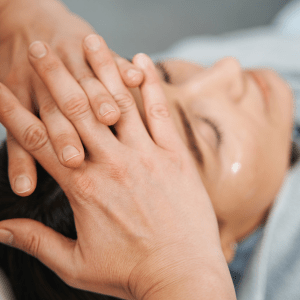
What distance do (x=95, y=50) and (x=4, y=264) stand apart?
45 centimetres

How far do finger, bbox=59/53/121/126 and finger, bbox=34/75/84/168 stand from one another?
0.05 meters

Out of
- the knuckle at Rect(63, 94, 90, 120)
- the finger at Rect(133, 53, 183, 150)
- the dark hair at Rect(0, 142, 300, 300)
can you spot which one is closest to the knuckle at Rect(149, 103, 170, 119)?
the finger at Rect(133, 53, 183, 150)

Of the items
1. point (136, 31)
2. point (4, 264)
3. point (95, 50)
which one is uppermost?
point (95, 50)

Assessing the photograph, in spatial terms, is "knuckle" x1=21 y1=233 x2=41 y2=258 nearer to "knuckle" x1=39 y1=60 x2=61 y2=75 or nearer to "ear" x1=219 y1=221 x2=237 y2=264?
"knuckle" x1=39 y1=60 x2=61 y2=75

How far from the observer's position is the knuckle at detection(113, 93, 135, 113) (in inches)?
17.6

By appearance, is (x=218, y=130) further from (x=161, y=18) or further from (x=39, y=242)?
(x=161, y=18)

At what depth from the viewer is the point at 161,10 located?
5.19 feet

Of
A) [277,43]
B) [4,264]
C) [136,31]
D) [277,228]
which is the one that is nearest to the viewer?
[4,264]

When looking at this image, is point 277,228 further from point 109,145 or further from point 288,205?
point 109,145

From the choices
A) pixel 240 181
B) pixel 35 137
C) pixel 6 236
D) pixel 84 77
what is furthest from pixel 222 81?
pixel 6 236

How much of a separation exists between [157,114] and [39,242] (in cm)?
30

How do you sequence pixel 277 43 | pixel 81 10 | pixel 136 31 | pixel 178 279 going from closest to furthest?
1. pixel 178 279
2. pixel 277 43
3. pixel 81 10
4. pixel 136 31

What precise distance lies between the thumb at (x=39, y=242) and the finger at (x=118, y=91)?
0.21 m

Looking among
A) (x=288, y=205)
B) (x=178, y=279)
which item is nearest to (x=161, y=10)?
(x=288, y=205)
